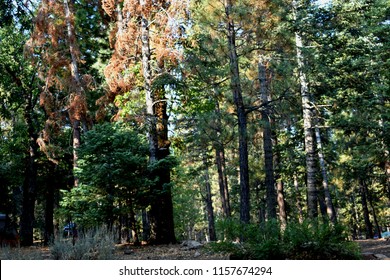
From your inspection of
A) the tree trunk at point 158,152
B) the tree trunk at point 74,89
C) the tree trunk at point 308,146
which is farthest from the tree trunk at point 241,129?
the tree trunk at point 74,89

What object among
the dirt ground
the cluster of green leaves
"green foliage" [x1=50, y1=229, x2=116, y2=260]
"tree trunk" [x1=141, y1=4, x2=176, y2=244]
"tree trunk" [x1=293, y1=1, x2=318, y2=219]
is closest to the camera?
"green foliage" [x1=50, y1=229, x2=116, y2=260]

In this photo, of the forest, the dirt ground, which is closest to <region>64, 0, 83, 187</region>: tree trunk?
the forest

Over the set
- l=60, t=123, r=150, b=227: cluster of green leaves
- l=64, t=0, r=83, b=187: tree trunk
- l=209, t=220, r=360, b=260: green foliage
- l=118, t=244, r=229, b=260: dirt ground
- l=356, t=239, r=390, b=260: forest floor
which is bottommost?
l=356, t=239, r=390, b=260: forest floor

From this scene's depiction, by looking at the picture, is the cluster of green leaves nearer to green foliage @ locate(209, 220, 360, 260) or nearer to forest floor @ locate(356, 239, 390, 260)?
green foliage @ locate(209, 220, 360, 260)

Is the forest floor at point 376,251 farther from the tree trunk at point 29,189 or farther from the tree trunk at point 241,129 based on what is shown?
the tree trunk at point 29,189

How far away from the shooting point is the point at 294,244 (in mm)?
4973

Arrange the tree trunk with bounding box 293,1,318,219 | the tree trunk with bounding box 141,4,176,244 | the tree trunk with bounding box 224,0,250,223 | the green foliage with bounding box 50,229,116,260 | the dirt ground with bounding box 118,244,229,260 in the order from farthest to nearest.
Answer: the tree trunk with bounding box 224,0,250,223
the tree trunk with bounding box 293,1,318,219
the tree trunk with bounding box 141,4,176,244
the dirt ground with bounding box 118,244,229,260
the green foliage with bounding box 50,229,116,260

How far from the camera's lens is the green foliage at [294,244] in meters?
4.88

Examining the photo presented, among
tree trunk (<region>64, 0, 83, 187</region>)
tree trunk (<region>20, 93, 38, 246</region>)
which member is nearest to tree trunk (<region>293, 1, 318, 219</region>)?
tree trunk (<region>64, 0, 83, 187</region>)

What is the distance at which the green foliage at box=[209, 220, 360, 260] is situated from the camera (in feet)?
16.0

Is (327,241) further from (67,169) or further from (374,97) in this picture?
(67,169)

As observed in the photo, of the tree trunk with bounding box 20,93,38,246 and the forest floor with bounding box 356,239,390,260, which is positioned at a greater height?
the tree trunk with bounding box 20,93,38,246

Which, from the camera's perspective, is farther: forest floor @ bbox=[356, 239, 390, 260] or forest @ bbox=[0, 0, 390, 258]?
forest @ bbox=[0, 0, 390, 258]
